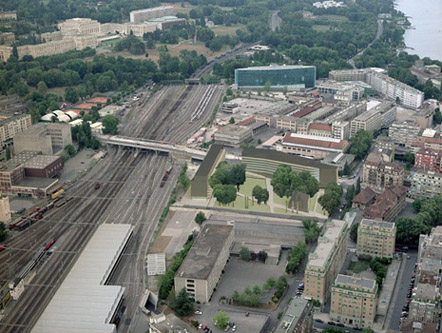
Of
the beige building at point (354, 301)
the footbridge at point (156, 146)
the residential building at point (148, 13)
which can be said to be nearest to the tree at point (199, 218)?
the footbridge at point (156, 146)

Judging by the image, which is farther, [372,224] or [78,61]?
[78,61]

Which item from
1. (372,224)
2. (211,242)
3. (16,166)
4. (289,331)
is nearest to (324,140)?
(372,224)

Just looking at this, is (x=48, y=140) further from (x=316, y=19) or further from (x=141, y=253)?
(x=316, y=19)

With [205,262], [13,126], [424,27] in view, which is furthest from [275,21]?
[205,262]

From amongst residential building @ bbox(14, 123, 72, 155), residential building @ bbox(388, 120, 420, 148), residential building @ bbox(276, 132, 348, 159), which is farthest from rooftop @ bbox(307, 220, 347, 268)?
residential building @ bbox(14, 123, 72, 155)

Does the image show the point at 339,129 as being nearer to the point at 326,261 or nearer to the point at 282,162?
the point at 282,162
